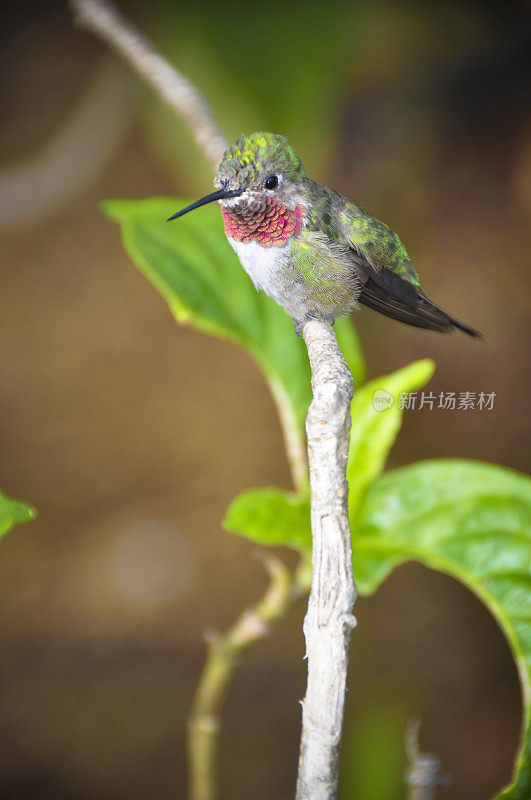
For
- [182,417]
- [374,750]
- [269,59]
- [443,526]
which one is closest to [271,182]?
[443,526]

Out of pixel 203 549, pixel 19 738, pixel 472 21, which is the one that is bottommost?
pixel 19 738

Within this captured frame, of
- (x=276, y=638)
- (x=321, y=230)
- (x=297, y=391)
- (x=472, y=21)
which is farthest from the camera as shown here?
(x=276, y=638)

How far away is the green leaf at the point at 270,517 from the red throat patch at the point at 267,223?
26cm

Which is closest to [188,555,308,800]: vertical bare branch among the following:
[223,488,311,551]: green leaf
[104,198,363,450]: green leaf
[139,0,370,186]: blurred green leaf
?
[223,488,311,551]: green leaf

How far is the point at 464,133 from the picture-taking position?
1449 mm

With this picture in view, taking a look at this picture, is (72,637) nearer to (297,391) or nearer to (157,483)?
(157,483)

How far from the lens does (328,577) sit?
389 millimetres

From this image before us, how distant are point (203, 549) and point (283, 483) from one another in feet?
0.75

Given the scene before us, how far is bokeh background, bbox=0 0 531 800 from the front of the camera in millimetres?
1385

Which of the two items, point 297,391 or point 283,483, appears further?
point 283,483

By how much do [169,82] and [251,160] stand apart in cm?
43

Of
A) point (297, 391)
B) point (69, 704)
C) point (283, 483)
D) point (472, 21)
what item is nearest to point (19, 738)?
point (69, 704)

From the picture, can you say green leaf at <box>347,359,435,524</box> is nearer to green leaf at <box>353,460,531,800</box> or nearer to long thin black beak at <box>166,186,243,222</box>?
green leaf at <box>353,460,531,800</box>

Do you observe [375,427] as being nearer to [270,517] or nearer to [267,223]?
[270,517]
